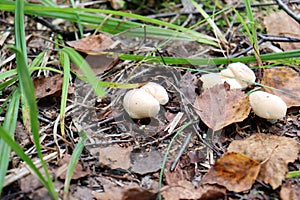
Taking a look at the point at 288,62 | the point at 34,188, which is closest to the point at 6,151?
the point at 34,188

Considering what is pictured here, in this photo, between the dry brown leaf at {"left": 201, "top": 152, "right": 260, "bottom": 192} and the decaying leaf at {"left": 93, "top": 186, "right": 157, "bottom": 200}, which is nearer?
the decaying leaf at {"left": 93, "top": 186, "right": 157, "bottom": 200}

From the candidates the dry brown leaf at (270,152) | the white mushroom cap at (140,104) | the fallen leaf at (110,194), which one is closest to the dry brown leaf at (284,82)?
the dry brown leaf at (270,152)

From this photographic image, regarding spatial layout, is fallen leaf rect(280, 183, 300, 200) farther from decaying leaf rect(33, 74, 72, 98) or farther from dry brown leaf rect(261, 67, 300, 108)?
decaying leaf rect(33, 74, 72, 98)

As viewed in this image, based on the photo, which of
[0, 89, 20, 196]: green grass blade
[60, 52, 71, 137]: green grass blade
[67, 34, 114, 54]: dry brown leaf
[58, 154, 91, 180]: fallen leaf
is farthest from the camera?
[67, 34, 114, 54]: dry brown leaf

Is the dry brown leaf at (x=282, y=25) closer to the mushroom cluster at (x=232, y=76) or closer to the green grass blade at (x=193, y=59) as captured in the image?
the green grass blade at (x=193, y=59)

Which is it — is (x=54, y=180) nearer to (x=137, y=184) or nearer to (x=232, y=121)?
(x=137, y=184)

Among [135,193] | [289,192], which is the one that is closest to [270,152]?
[289,192]

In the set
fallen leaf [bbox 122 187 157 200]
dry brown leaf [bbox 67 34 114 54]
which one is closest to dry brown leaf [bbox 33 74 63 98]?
dry brown leaf [bbox 67 34 114 54]
